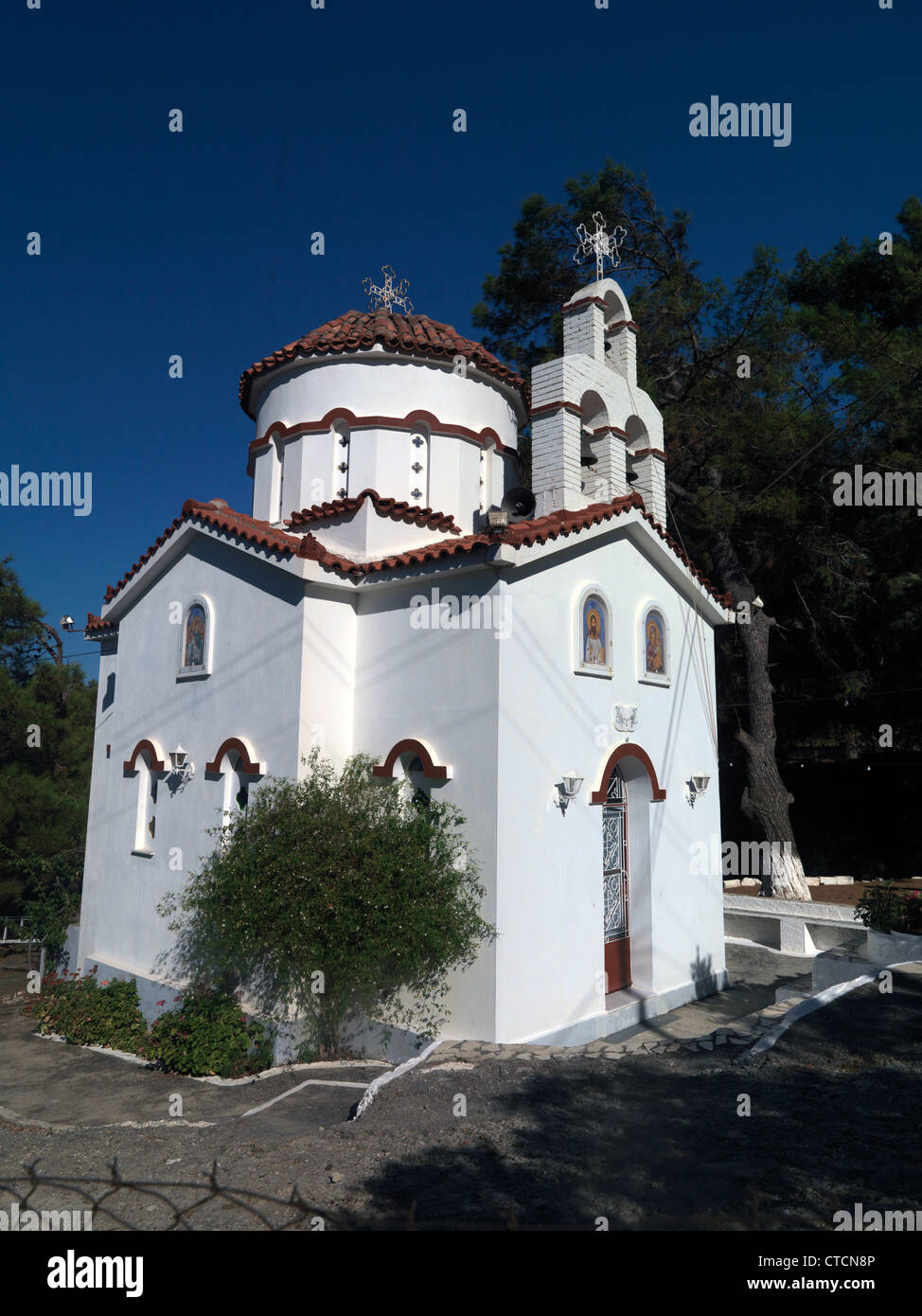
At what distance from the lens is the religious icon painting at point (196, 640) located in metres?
10.6

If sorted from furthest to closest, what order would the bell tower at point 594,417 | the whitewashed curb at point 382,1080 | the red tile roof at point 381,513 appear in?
the red tile roof at point 381,513 → the bell tower at point 594,417 → the whitewashed curb at point 382,1080

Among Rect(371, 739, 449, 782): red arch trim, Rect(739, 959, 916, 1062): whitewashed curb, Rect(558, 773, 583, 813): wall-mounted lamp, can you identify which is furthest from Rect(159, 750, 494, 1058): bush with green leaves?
Rect(739, 959, 916, 1062): whitewashed curb

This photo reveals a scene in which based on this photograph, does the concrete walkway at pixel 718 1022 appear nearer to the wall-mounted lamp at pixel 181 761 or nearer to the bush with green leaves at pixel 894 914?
the bush with green leaves at pixel 894 914

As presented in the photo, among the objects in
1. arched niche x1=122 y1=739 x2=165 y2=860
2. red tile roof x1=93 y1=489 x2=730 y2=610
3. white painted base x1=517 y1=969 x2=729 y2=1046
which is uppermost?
red tile roof x1=93 y1=489 x2=730 y2=610

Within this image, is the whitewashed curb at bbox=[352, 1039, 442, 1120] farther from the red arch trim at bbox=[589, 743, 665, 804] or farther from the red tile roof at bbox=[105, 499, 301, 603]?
the red tile roof at bbox=[105, 499, 301, 603]

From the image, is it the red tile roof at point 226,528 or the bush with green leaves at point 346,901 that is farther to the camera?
the red tile roof at point 226,528

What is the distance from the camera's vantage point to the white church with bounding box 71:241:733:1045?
8.46 metres

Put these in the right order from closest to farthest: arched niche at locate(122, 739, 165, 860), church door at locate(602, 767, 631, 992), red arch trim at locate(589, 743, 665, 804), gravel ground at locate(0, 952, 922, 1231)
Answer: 1. gravel ground at locate(0, 952, 922, 1231)
2. red arch trim at locate(589, 743, 665, 804)
3. church door at locate(602, 767, 631, 992)
4. arched niche at locate(122, 739, 165, 860)

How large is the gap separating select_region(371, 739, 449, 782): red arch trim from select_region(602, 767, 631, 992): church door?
8.27ft

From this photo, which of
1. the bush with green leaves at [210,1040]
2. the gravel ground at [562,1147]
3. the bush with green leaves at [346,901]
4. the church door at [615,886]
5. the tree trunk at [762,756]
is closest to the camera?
the gravel ground at [562,1147]

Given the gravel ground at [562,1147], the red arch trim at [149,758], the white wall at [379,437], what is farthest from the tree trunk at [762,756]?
the red arch trim at [149,758]

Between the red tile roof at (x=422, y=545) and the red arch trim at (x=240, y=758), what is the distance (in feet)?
7.58

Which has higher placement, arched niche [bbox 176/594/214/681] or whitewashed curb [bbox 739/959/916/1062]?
arched niche [bbox 176/594/214/681]
